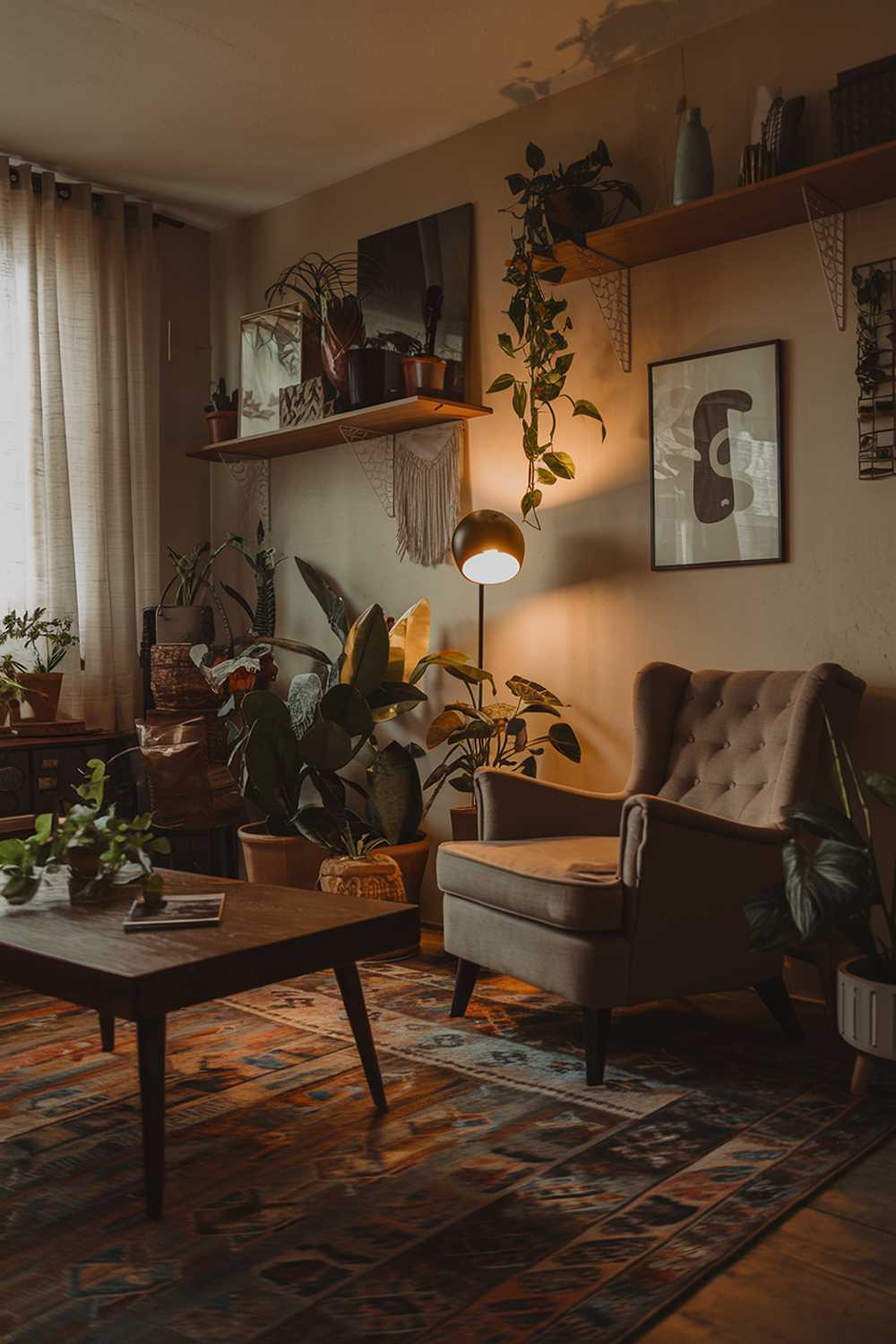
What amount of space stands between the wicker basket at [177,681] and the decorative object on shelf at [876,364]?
2.45m

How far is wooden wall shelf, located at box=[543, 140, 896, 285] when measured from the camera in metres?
2.92

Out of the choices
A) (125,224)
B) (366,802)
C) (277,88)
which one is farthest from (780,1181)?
(125,224)

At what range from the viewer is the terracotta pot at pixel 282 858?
3898 mm

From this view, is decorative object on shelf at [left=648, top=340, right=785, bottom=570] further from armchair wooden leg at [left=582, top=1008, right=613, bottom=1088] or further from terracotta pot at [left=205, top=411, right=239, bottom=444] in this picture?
terracotta pot at [left=205, top=411, right=239, bottom=444]

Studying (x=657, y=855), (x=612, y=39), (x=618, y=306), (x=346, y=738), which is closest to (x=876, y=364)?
(x=618, y=306)

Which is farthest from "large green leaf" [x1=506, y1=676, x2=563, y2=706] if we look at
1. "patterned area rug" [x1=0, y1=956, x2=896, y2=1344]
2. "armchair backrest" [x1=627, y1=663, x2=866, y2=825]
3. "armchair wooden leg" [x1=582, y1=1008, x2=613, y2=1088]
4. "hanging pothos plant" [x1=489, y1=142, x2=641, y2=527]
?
"armchair wooden leg" [x1=582, y1=1008, x2=613, y2=1088]

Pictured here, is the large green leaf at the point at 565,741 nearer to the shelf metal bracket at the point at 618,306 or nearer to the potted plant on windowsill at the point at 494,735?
the potted plant on windowsill at the point at 494,735

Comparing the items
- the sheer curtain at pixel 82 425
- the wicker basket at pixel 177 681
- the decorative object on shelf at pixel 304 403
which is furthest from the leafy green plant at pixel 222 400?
the wicker basket at pixel 177 681

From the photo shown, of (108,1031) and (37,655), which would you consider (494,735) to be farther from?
(37,655)

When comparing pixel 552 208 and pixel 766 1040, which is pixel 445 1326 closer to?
pixel 766 1040

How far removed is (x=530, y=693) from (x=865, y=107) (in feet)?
5.97

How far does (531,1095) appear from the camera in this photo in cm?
253

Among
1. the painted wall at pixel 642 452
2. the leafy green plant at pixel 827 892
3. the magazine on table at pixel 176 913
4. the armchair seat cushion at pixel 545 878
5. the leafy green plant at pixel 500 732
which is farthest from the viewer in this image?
the leafy green plant at pixel 500 732

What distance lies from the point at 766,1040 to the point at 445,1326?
146cm
